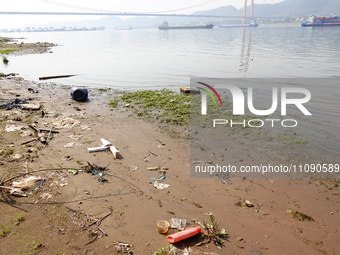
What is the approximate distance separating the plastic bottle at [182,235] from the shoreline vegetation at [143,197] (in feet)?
0.27

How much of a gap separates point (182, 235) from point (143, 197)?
4.70 ft

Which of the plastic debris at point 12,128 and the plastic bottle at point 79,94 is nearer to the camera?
the plastic debris at point 12,128

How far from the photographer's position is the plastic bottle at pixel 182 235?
3.93 m

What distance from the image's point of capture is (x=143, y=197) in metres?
5.16

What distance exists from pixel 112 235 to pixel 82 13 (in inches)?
6803

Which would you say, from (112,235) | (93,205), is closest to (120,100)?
(93,205)

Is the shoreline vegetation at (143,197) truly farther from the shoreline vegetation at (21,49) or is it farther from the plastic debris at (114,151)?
the shoreline vegetation at (21,49)

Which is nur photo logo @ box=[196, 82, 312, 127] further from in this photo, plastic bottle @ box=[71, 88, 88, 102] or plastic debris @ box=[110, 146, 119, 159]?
plastic bottle @ box=[71, 88, 88, 102]

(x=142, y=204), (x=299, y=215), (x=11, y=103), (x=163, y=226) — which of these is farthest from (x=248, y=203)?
(x=11, y=103)

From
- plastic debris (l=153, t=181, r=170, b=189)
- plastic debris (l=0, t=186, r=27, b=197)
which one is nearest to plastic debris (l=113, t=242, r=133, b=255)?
plastic debris (l=153, t=181, r=170, b=189)

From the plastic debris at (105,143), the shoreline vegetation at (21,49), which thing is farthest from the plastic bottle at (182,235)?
the shoreline vegetation at (21,49)

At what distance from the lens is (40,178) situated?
5441 mm

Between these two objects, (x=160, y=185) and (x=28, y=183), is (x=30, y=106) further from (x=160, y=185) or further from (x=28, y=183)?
(x=160, y=185)

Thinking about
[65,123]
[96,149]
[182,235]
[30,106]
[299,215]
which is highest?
[30,106]
